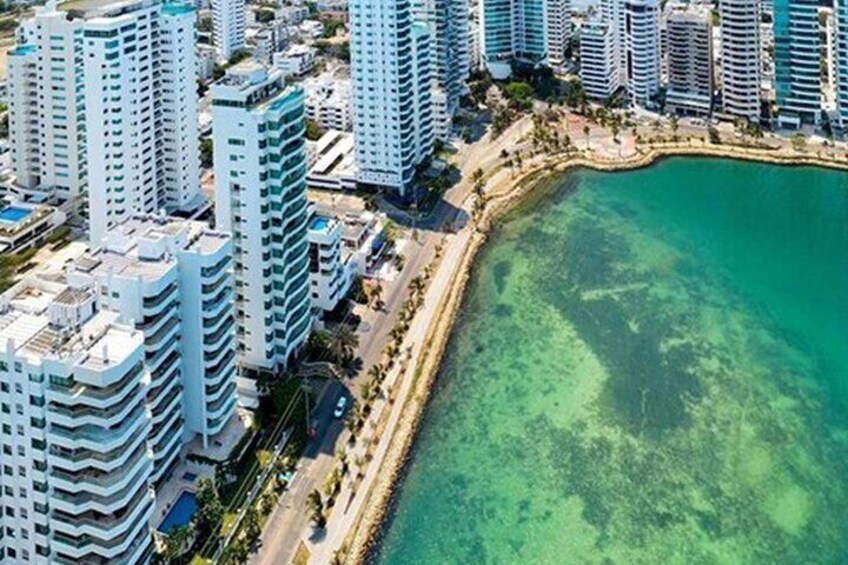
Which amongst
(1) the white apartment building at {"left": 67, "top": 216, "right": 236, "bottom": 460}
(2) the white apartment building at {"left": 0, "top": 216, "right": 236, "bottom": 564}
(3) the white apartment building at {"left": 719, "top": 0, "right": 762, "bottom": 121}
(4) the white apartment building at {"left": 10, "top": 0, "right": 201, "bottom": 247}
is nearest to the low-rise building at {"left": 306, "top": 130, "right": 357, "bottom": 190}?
(4) the white apartment building at {"left": 10, "top": 0, "right": 201, "bottom": 247}

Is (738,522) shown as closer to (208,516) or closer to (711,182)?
(208,516)

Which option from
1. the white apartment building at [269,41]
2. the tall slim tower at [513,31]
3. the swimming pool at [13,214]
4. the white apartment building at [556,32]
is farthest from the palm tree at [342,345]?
the white apartment building at [556,32]

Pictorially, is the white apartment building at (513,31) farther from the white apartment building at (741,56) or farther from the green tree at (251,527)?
the green tree at (251,527)

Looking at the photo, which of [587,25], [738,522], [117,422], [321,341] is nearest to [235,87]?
[321,341]

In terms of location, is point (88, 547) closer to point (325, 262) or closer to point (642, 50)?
point (325, 262)

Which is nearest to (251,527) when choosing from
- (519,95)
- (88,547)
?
(88,547)

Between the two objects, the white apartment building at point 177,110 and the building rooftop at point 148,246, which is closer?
the building rooftop at point 148,246

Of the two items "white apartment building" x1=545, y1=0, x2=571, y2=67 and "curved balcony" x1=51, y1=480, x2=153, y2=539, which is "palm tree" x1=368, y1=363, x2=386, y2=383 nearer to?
"curved balcony" x1=51, y1=480, x2=153, y2=539
